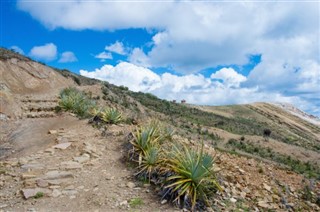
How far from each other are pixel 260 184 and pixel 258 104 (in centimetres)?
8343

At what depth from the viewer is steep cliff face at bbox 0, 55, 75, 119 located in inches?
729

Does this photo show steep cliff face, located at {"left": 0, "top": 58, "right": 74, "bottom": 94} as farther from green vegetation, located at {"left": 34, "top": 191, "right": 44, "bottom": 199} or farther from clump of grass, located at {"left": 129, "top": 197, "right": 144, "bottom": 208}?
clump of grass, located at {"left": 129, "top": 197, "right": 144, "bottom": 208}

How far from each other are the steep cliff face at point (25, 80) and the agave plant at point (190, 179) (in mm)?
11350

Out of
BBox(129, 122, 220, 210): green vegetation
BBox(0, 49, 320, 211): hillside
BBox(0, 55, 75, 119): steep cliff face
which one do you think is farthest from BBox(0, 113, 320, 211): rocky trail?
BBox(0, 55, 75, 119): steep cliff face

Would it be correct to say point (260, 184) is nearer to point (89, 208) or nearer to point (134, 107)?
point (89, 208)

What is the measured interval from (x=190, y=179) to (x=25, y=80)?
16802 mm

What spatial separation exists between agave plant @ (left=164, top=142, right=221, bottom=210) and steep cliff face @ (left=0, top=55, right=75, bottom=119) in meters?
11.3

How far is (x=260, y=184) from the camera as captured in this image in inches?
334

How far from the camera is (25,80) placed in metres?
20.8

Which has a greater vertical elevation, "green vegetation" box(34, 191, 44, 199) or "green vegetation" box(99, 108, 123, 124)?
"green vegetation" box(99, 108, 123, 124)

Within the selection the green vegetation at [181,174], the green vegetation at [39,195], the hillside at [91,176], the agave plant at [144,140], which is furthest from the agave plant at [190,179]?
the green vegetation at [39,195]

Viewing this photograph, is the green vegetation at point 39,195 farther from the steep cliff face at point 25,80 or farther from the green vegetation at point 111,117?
the steep cliff face at point 25,80

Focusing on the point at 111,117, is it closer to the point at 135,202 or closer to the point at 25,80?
the point at 135,202

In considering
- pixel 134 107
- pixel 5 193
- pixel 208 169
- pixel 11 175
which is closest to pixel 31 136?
pixel 11 175
